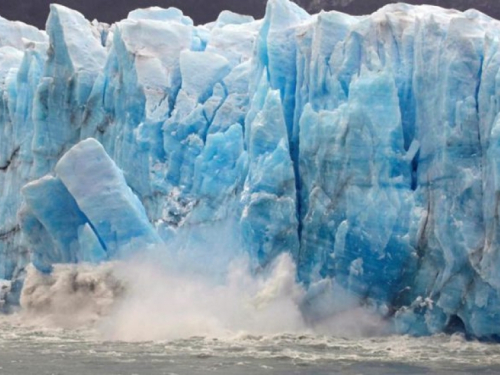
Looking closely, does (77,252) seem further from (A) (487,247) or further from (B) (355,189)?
(A) (487,247)

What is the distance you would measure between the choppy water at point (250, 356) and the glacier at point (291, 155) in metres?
0.57

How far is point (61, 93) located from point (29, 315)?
108 inches

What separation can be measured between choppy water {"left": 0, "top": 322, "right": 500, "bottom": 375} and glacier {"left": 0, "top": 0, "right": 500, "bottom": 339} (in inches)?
22.3

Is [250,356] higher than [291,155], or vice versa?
[291,155]

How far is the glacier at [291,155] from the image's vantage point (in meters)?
9.80

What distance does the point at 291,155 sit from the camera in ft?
36.0

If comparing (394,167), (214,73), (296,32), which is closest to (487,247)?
(394,167)

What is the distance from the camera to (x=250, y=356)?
353 inches

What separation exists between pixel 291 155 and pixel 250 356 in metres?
2.66

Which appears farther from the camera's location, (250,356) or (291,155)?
(291,155)

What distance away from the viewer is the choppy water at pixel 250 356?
27.1ft

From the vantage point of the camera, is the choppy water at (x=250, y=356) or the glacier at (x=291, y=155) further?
the glacier at (x=291, y=155)

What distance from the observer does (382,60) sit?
34.8 ft

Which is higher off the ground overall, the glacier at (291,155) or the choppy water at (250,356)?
the glacier at (291,155)
